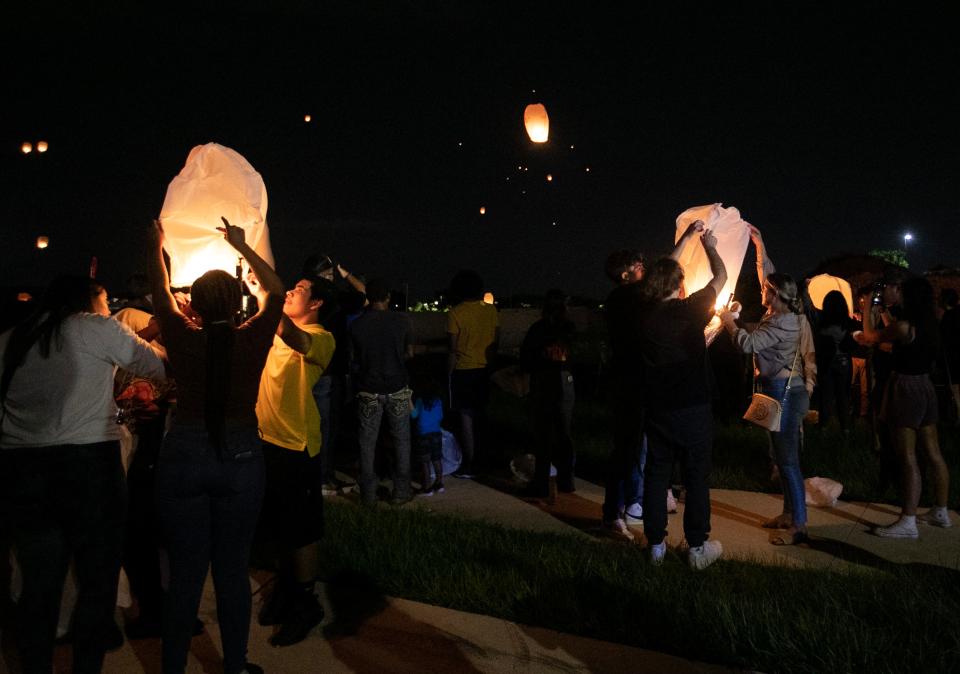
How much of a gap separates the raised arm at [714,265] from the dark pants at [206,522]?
2993 mm

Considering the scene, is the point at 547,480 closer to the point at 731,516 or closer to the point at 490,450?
the point at 731,516

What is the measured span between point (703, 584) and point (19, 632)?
11.4 feet

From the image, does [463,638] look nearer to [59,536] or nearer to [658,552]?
[658,552]

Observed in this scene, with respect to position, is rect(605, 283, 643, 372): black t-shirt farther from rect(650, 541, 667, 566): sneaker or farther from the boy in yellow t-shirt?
the boy in yellow t-shirt

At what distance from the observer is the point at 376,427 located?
7.03 meters

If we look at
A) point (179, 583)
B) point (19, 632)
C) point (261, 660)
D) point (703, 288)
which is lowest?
point (261, 660)

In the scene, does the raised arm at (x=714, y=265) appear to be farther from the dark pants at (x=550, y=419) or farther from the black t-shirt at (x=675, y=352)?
the dark pants at (x=550, y=419)

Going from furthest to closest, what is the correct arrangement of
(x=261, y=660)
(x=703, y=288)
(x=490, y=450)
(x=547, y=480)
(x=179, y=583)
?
(x=490, y=450) → (x=547, y=480) → (x=703, y=288) → (x=261, y=660) → (x=179, y=583)

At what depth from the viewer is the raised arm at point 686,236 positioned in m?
5.21

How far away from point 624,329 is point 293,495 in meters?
2.73

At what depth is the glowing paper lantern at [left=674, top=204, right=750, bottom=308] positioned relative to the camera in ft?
17.7

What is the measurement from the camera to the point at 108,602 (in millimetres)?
3711

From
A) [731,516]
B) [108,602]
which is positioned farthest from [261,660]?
[731,516]

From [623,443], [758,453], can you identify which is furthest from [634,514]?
[758,453]
